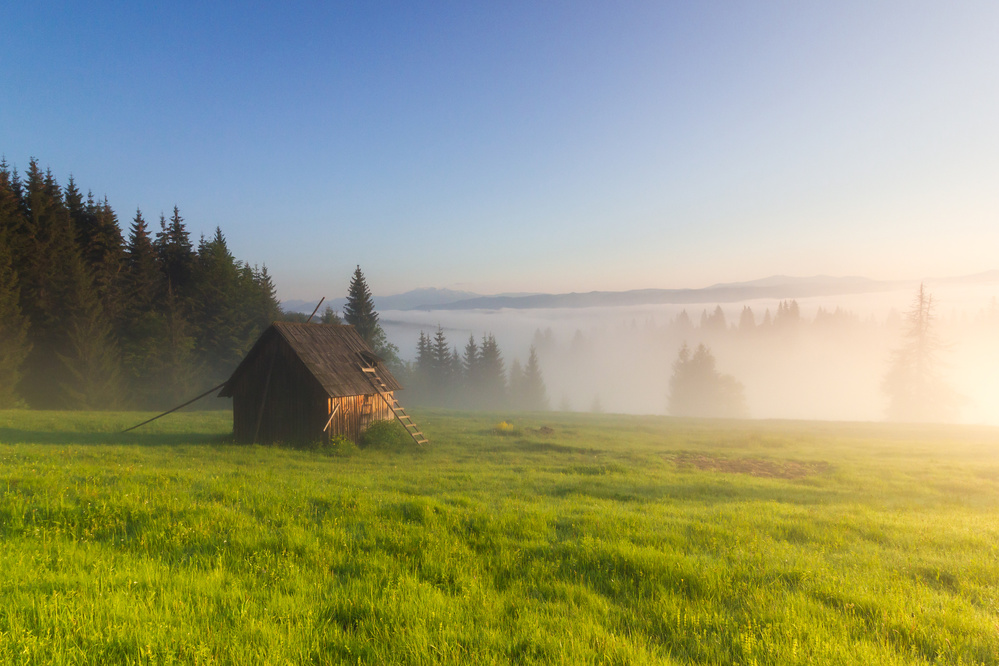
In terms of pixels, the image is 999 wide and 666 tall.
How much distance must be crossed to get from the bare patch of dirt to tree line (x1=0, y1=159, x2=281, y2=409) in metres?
52.7

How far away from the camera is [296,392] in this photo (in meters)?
25.7

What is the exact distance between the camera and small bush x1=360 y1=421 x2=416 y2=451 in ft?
85.5

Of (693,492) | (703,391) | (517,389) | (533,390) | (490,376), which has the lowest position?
(533,390)

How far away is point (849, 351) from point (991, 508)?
537 ft

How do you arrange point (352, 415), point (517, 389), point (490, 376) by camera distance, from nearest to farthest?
point (352, 415) < point (490, 376) < point (517, 389)

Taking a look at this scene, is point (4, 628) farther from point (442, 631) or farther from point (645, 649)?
point (645, 649)

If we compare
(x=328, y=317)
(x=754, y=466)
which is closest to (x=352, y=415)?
(x=754, y=466)

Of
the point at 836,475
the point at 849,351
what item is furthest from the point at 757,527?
the point at 849,351

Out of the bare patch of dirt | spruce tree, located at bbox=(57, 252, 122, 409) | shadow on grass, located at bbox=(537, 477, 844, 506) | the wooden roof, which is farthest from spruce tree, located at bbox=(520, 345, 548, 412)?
shadow on grass, located at bbox=(537, 477, 844, 506)

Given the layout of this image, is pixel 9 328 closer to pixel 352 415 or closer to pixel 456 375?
pixel 352 415

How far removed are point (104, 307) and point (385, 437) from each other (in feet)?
132

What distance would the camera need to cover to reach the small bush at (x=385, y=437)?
26.1 meters

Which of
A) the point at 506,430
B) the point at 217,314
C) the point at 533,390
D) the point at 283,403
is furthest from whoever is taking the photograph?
the point at 533,390

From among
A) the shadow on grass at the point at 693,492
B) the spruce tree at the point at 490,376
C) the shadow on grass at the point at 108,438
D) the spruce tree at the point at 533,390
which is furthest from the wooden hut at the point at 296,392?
the spruce tree at the point at 533,390
